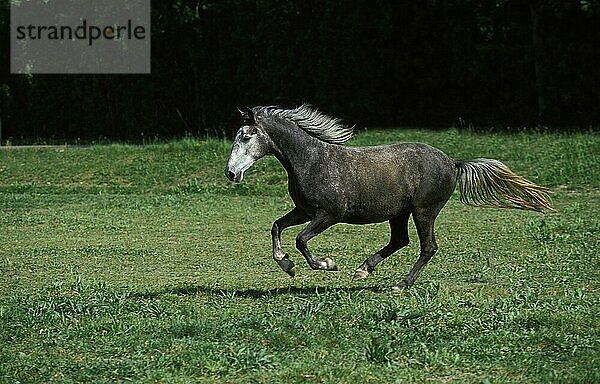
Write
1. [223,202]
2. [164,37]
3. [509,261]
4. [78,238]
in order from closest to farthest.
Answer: [509,261], [78,238], [223,202], [164,37]

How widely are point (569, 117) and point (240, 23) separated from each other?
33.4 feet

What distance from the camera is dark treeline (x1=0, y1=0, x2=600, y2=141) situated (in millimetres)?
29844

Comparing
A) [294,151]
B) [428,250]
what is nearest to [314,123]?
[294,151]

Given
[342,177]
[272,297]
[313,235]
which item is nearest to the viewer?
[272,297]

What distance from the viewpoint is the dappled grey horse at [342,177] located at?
1045 cm

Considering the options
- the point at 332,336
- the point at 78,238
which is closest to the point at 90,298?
the point at 332,336

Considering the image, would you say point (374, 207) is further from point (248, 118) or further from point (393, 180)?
point (248, 118)

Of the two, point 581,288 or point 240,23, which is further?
point 240,23

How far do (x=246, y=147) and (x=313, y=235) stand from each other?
1.04 meters

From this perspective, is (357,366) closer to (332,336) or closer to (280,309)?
(332,336)

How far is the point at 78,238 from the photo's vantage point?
1566cm

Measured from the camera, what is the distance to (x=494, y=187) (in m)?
11.2
